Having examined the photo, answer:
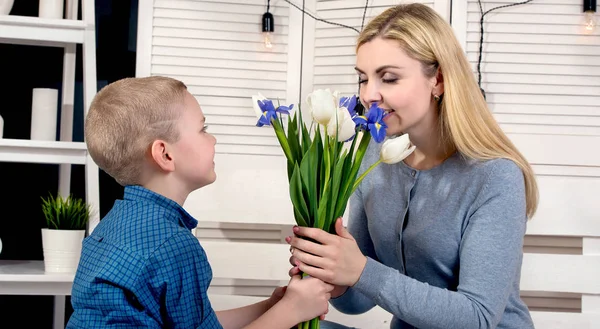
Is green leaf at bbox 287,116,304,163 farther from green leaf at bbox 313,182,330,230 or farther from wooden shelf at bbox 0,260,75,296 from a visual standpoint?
wooden shelf at bbox 0,260,75,296

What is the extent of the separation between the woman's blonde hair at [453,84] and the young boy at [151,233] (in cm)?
49

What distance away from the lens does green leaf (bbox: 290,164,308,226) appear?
1474 millimetres

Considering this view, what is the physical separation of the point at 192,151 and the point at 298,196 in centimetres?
26

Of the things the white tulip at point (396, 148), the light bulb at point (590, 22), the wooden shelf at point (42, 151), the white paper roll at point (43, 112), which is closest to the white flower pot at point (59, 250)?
the wooden shelf at point (42, 151)

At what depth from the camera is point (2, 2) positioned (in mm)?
2516

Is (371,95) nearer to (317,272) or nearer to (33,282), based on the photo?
(317,272)

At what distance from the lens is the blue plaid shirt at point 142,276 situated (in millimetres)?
1415

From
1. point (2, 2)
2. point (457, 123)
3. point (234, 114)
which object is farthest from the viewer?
point (234, 114)

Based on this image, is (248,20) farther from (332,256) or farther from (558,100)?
(332,256)

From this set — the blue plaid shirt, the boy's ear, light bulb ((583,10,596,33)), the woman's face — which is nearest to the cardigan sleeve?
the woman's face

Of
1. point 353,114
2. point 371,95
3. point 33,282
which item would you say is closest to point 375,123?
point 353,114

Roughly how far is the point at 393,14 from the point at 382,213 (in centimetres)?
50

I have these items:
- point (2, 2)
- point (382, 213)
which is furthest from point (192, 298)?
point (2, 2)

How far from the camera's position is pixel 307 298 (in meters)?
1.54
